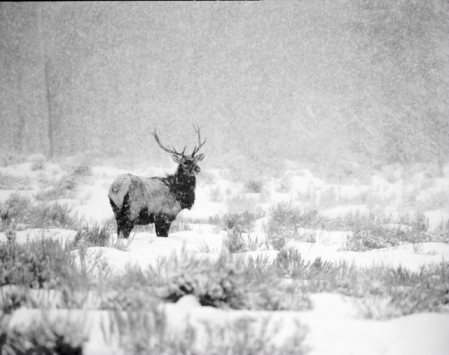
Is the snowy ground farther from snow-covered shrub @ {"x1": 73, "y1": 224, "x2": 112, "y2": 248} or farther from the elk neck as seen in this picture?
the elk neck

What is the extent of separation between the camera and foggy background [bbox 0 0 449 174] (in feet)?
55.7

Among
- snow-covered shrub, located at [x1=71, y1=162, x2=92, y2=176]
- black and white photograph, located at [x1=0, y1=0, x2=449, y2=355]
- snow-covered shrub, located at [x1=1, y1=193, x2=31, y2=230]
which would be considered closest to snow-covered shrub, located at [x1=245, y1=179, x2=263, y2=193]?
black and white photograph, located at [x1=0, y1=0, x2=449, y2=355]

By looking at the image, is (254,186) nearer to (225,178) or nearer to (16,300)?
(225,178)

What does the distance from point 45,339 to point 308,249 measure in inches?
169

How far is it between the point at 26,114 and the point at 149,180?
24614mm

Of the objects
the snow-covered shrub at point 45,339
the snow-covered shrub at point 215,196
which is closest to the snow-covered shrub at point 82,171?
the snow-covered shrub at point 215,196

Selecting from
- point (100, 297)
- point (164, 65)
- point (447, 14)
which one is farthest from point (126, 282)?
point (164, 65)

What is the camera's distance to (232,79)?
25.8 meters

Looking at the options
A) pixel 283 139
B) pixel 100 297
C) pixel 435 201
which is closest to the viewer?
Answer: pixel 100 297

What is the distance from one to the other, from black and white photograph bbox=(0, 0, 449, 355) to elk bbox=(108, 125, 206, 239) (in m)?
0.03

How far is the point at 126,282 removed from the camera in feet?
8.32

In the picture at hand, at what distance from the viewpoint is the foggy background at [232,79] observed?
16969mm

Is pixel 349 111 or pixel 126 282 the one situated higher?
pixel 349 111

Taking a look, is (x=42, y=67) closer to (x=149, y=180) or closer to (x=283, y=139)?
(x=283, y=139)
